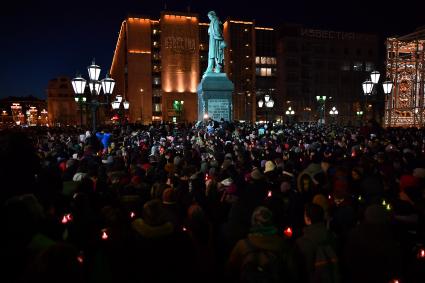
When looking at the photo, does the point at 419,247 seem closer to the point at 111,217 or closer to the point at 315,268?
the point at 315,268

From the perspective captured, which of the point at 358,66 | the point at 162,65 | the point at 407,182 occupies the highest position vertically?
the point at 358,66

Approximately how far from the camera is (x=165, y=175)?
877 cm

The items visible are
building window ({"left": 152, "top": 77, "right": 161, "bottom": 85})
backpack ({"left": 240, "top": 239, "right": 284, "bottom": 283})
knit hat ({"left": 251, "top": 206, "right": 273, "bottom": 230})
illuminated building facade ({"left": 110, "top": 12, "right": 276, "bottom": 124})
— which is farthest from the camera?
building window ({"left": 152, "top": 77, "right": 161, "bottom": 85})

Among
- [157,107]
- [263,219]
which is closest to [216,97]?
[263,219]

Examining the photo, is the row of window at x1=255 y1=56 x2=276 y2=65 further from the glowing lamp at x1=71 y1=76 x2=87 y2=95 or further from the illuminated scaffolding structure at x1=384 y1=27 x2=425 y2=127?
the glowing lamp at x1=71 y1=76 x2=87 y2=95

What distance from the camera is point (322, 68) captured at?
9088cm

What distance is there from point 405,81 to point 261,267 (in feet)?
124

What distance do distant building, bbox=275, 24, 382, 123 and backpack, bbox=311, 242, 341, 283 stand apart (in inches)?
3314

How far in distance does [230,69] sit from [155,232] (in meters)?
87.1

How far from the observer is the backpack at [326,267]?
3859 millimetres

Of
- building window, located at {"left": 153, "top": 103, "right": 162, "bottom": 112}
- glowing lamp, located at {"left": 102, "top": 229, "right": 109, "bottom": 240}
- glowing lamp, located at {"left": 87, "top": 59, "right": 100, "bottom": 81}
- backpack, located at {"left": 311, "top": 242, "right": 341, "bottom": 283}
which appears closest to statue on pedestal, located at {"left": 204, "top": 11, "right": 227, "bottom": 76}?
glowing lamp, located at {"left": 87, "top": 59, "right": 100, "bottom": 81}

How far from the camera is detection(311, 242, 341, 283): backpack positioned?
386 cm

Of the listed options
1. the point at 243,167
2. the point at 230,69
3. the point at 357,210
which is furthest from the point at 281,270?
the point at 230,69

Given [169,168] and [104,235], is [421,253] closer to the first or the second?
[104,235]
